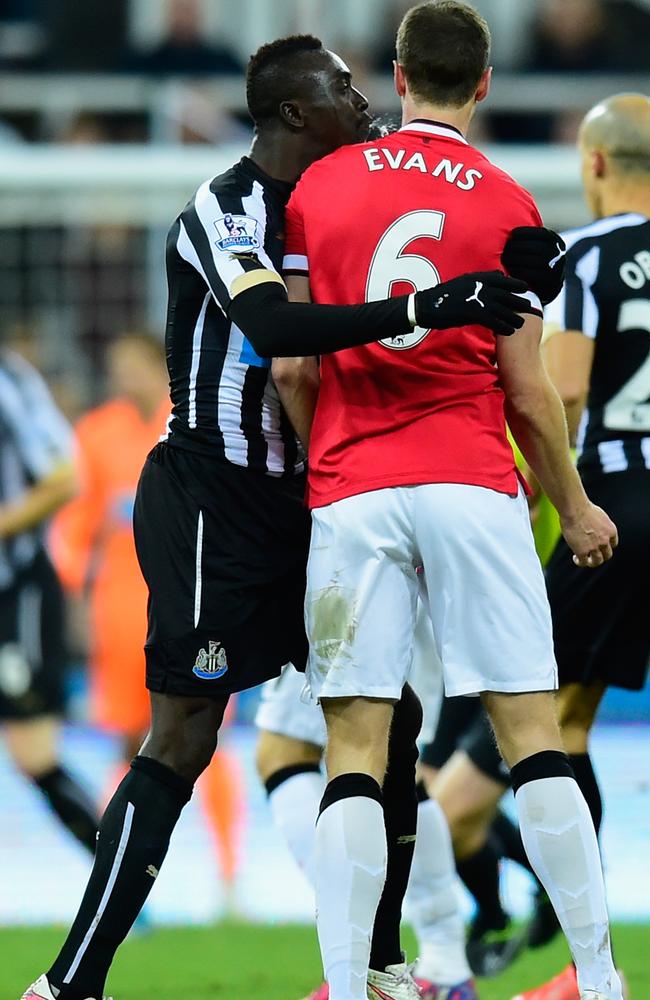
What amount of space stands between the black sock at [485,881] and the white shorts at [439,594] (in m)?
1.63

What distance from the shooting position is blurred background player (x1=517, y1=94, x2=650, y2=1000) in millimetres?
4488

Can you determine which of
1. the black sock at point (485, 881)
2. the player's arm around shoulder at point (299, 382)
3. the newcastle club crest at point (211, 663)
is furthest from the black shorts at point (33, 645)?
the player's arm around shoulder at point (299, 382)

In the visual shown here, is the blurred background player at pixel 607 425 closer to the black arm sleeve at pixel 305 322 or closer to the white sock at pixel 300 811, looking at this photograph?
the white sock at pixel 300 811

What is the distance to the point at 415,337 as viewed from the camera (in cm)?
374

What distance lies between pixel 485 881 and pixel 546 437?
190 cm

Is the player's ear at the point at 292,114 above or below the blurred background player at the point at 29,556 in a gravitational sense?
above

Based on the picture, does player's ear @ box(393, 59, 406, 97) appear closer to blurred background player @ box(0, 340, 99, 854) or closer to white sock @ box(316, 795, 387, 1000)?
white sock @ box(316, 795, 387, 1000)

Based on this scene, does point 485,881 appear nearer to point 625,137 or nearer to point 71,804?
point 71,804

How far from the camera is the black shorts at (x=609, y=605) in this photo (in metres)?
4.53

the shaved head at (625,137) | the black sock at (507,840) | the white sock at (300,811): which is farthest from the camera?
the black sock at (507,840)

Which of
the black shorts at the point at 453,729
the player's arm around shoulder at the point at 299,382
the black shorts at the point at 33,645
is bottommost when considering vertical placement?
the black shorts at the point at 33,645

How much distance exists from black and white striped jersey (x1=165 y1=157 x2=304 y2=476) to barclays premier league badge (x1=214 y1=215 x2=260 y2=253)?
0.04 m

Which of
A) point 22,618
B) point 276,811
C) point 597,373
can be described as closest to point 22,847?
point 22,618

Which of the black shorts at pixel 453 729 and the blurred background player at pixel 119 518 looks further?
the blurred background player at pixel 119 518
